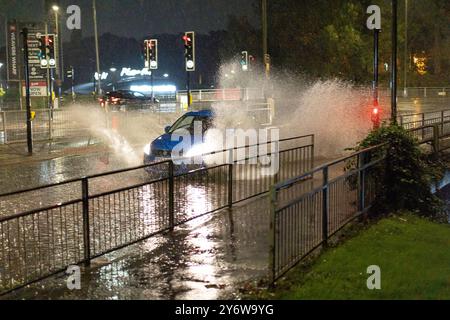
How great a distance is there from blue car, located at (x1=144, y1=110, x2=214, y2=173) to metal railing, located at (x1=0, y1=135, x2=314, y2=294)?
2.31 m

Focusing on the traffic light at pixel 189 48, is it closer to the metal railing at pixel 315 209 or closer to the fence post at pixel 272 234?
the metal railing at pixel 315 209

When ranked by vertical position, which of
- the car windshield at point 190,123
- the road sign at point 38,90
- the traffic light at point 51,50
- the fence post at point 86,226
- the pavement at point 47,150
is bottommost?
the pavement at point 47,150

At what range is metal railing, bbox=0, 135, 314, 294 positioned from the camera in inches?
324

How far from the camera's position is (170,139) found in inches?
685

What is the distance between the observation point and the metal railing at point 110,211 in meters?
8.23

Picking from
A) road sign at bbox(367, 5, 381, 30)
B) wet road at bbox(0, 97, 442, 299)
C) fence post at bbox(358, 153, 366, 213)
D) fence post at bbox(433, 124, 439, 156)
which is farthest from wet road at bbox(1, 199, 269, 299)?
road sign at bbox(367, 5, 381, 30)

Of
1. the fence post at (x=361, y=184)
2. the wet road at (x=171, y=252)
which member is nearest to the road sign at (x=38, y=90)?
the wet road at (x=171, y=252)

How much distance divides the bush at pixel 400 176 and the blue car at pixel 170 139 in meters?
5.96

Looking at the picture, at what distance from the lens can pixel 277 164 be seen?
1391 centimetres

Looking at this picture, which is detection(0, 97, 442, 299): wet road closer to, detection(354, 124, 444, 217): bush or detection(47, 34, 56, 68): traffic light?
detection(354, 124, 444, 217): bush

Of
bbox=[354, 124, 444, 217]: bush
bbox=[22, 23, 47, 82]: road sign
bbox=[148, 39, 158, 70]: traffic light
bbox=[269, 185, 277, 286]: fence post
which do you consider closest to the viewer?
bbox=[269, 185, 277, 286]: fence post

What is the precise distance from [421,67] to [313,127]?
5753cm
